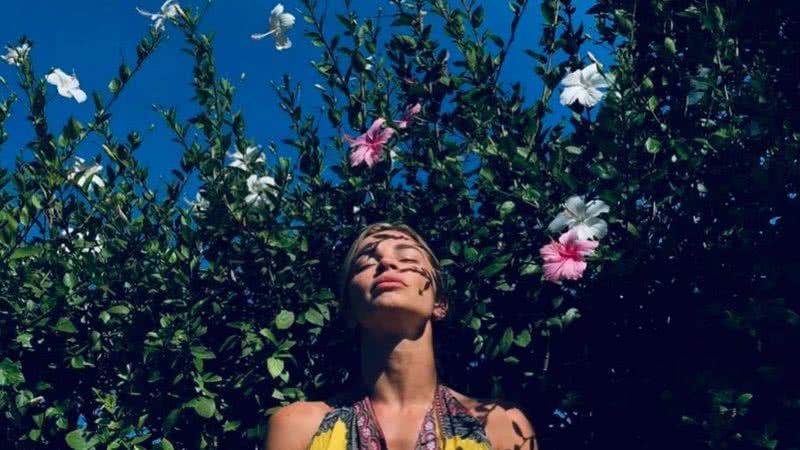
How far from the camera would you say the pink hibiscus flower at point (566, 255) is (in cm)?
370

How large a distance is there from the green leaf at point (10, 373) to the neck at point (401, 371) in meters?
1.25

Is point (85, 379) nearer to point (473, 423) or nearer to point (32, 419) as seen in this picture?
point (32, 419)

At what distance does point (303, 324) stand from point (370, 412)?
0.60m

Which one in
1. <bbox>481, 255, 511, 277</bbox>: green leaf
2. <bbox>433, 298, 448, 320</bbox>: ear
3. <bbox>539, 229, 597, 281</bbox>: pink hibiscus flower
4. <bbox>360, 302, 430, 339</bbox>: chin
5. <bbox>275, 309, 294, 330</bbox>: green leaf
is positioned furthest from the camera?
<bbox>275, 309, 294, 330</bbox>: green leaf

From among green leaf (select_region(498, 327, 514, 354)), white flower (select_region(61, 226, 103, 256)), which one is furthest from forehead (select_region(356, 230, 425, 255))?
white flower (select_region(61, 226, 103, 256))

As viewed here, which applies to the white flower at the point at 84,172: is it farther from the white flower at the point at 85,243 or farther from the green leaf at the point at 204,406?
the green leaf at the point at 204,406

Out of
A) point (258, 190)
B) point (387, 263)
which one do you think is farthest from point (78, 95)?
point (387, 263)

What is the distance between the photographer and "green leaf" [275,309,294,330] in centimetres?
414

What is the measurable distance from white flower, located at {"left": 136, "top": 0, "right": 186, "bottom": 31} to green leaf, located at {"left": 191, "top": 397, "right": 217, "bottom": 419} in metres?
1.44

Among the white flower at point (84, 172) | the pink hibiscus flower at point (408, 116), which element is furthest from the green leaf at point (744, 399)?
the white flower at point (84, 172)

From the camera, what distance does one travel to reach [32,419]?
446 cm

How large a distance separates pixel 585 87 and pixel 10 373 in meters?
2.19

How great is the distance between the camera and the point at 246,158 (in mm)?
4629

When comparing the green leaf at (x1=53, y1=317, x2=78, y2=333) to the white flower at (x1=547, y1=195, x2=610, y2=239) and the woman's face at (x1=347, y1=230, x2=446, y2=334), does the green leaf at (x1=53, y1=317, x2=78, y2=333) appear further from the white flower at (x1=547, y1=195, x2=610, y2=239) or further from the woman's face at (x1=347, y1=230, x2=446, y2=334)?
the white flower at (x1=547, y1=195, x2=610, y2=239)
